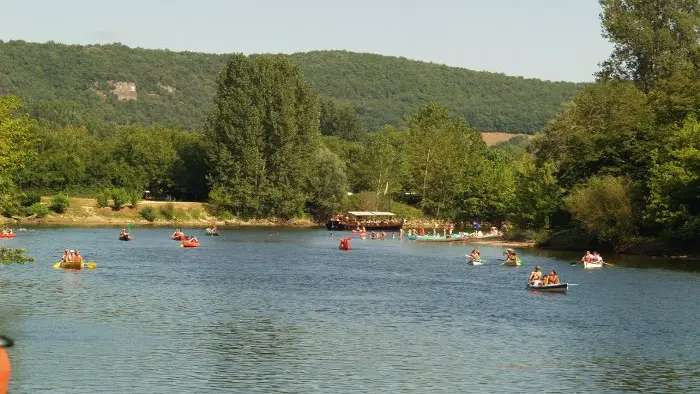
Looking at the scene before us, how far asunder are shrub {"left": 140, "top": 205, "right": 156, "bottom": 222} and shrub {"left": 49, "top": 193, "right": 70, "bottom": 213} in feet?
42.4

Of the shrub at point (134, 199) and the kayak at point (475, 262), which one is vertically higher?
the shrub at point (134, 199)

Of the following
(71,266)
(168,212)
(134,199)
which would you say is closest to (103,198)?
(134,199)

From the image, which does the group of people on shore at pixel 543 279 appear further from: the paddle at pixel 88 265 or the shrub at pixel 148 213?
the shrub at pixel 148 213

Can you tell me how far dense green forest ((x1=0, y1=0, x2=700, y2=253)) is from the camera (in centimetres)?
10625

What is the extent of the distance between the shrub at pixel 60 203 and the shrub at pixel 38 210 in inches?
88.7

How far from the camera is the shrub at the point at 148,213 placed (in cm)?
17262

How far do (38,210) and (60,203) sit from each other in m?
4.32

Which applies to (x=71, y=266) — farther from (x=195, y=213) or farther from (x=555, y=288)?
(x=195, y=213)

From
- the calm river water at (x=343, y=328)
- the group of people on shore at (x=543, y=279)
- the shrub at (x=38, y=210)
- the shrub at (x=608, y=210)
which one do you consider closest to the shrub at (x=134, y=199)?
the shrub at (x=38, y=210)

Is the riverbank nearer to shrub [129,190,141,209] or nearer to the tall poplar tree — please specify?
shrub [129,190,141,209]

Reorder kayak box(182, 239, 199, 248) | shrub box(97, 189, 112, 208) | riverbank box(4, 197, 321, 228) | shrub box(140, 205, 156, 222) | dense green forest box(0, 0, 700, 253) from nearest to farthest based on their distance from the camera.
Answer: dense green forest box(0, 0, 700, 253)
kayak box(182, 239, 199, 248)
riverbank box(4, 197, 321, 228)
shrub box(97, 189, 112, 208)
shrub box(140, 205, 156, 222)

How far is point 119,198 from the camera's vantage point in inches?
6693

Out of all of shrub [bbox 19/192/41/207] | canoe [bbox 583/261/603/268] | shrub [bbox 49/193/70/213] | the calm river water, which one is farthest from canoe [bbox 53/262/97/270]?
shrub [bbox 49/193/70/213]

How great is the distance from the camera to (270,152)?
569 feet
